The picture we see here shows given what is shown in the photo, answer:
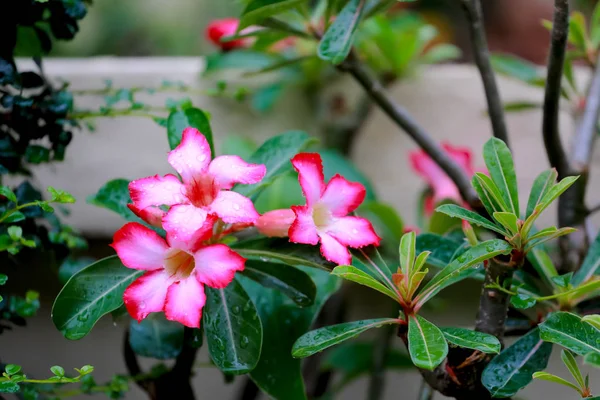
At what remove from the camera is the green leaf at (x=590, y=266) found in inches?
27.4

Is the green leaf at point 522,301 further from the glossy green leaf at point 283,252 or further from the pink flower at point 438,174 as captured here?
the pink flower at point 438,174

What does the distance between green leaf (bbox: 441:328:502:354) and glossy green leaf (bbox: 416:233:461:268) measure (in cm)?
13

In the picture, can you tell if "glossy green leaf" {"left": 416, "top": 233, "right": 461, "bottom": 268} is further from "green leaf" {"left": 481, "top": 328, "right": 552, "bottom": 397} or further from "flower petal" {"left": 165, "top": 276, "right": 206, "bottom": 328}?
"flower petal" {"left": 165, "top": 276, "right": 206, "bottom": 328}

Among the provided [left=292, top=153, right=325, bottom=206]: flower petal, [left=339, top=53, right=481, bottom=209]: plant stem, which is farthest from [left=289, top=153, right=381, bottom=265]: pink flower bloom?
[left=339, top=53, right=481, bottom=209]: plant stem

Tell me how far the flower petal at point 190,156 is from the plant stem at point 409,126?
30 cm

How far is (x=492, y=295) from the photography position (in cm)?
59

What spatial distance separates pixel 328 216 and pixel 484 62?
0.32 metres

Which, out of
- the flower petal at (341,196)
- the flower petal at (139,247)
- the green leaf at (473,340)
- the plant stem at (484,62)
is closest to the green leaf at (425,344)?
the green leaf at (473,340)

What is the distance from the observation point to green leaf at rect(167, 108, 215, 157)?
2.22ft

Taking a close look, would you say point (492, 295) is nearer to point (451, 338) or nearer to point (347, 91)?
point (451, 338)

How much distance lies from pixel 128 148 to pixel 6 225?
59 cm

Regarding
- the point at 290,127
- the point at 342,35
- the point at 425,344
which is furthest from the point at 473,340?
the point at 290,127

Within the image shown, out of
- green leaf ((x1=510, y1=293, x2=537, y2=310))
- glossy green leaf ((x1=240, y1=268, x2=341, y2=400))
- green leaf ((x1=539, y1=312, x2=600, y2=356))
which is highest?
green leaf ((x1=539, y1=312, x2=600, y2=356))

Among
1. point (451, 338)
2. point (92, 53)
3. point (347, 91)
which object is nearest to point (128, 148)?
point (347, 91)
